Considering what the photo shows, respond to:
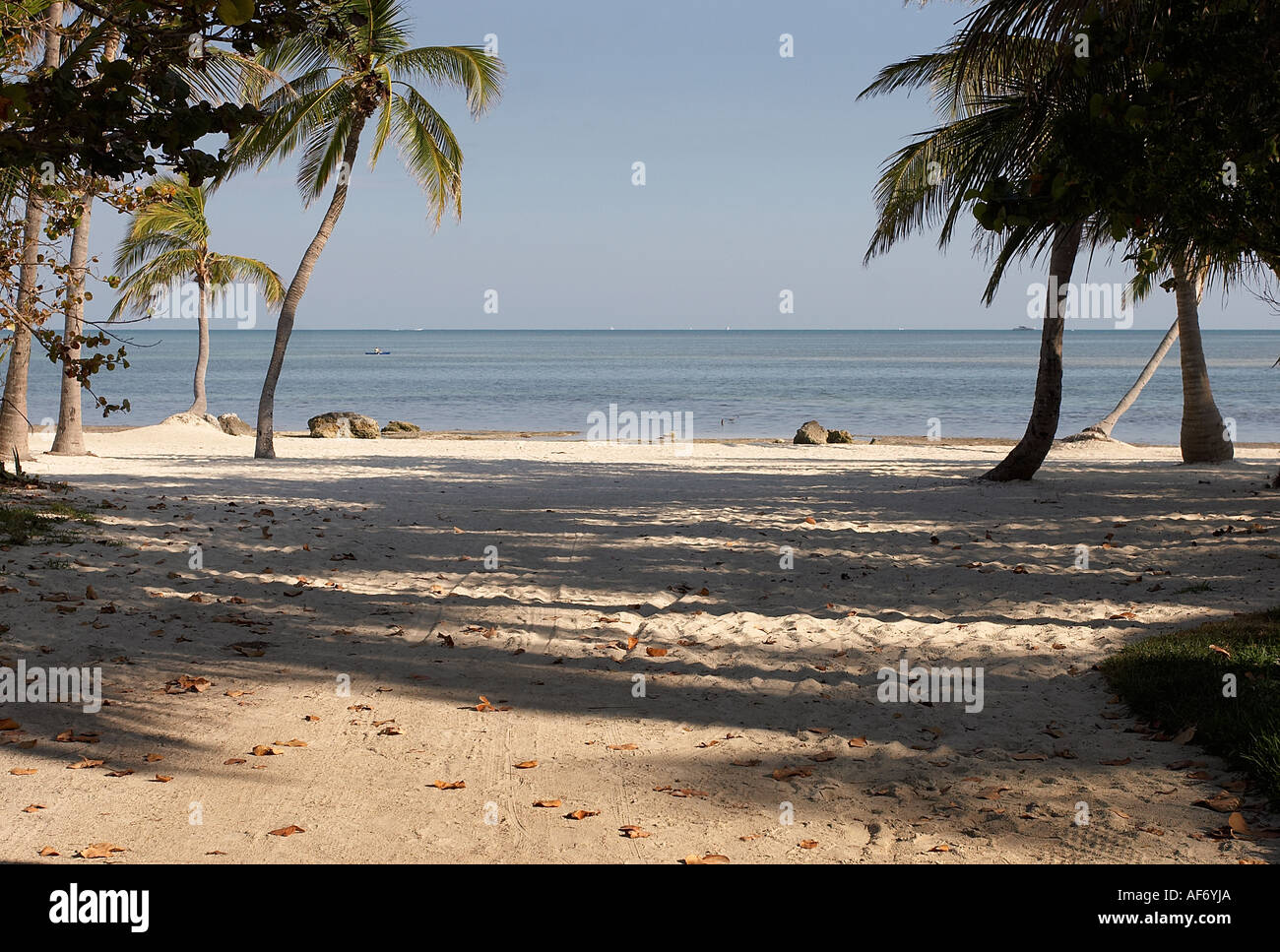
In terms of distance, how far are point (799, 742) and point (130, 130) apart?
14.1 ft

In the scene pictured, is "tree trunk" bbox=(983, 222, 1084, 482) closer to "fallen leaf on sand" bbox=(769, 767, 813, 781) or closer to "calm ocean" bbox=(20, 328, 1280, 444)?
"fallen leaf on sand" bbox=(769, 767, 813, 781)

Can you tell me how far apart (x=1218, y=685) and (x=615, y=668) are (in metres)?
3.36

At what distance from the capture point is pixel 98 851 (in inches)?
146

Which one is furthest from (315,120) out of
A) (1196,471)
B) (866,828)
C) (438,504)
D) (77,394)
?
(866,828)

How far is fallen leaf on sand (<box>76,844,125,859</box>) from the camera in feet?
12.0

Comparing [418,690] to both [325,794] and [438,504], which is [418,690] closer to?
[325,794]

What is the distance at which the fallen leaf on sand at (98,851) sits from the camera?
12.0ft

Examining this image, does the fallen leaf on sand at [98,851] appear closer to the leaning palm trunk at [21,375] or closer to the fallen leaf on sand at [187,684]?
the fallen leaf on sand at [187,684]

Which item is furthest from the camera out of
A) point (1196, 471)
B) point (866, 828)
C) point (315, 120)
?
point (315, 120)

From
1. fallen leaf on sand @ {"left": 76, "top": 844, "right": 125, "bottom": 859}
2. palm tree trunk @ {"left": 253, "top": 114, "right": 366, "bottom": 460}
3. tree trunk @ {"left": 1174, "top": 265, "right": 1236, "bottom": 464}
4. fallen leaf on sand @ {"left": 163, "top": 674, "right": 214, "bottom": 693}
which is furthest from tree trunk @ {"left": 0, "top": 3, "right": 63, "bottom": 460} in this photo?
tree trunk @ {"left": 1174, "top": 265, "right": 1236, "bottom": 464}

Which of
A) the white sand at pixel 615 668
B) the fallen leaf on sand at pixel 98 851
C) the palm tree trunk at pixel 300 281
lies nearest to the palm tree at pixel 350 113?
the palm tree trunk at pixel 300 281

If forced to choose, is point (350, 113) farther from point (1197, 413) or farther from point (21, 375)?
point (1197, 413)

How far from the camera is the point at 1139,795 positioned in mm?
4227

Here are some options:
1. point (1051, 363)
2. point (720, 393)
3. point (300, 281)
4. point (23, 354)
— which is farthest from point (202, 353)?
point (720, 393)
